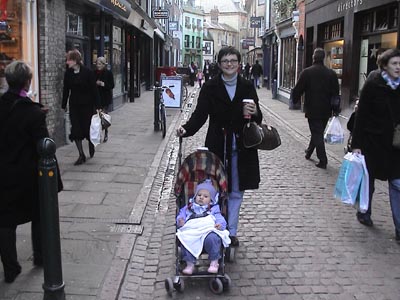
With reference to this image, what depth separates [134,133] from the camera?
40.3 feet

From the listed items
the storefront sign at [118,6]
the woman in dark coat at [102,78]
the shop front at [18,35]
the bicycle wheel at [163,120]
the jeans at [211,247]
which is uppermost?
the storefront sign at [118,6]

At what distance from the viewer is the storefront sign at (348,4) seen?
13023 mm

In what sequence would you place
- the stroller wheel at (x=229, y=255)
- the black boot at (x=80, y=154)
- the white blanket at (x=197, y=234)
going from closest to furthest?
the white blanket at (x=197, y=234)
the stroller wheel at (x=229, y=255)
the black boot at (x=80, y=154)

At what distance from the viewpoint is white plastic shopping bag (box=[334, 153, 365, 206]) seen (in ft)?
17.5

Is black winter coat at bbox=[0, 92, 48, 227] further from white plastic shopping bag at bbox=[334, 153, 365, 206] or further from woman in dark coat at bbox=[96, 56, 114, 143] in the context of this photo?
woman in dark coat at bbox=[96, 56, 114, 143]

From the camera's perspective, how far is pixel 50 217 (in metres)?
3.46

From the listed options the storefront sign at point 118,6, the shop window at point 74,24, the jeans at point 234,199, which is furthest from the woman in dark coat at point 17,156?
the storefront sign at point 118,6

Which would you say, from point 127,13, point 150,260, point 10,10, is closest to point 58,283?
point 150,260

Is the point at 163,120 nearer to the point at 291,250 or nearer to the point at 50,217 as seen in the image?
the point at 291,250

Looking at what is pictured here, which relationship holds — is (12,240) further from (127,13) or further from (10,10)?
(127,13)

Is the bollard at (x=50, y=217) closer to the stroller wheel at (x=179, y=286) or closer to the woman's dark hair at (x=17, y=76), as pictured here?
the woman's dark hair at (x=17, y=76)

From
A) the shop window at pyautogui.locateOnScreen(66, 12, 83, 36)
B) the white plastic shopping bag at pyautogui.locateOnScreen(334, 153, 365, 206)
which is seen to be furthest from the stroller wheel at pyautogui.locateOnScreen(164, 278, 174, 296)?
the shop window at pyautogui.locateOnScreen(66, 12, 83, 36)

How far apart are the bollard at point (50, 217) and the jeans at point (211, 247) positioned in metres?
0.97

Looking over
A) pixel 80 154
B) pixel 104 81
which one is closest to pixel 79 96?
pixel 80 154
